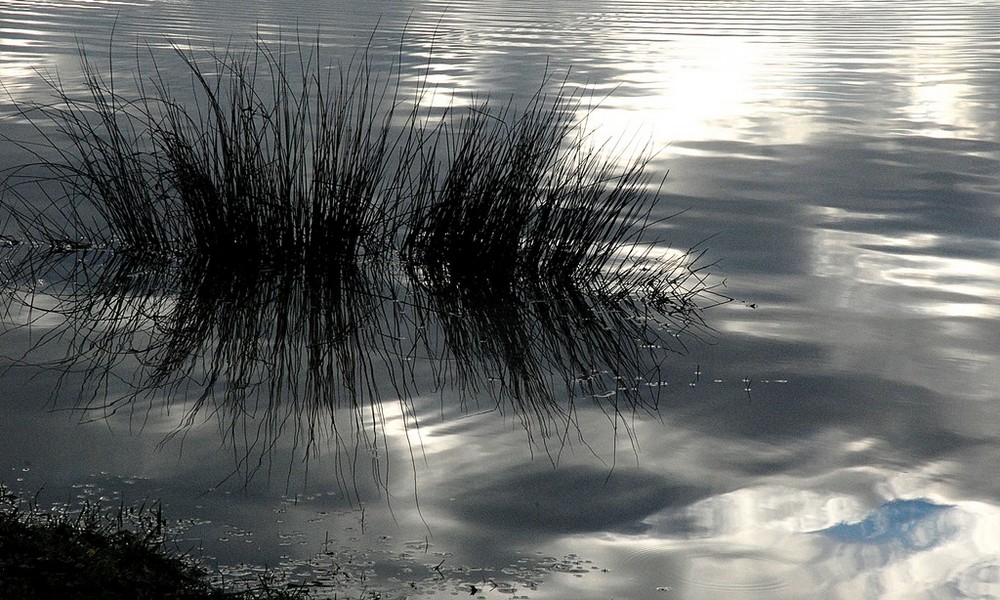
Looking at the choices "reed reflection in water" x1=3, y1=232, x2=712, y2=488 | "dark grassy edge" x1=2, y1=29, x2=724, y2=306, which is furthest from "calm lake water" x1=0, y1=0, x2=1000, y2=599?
"dark grassy edge" x1=2, y1=29, x2=724, y2=306

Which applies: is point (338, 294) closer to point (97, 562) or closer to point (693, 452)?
point (693, 452)

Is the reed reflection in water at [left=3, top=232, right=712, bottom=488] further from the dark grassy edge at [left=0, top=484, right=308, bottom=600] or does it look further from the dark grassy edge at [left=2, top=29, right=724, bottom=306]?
the dark grassy edge at [left=0, top=484, right=308, bottom=600]

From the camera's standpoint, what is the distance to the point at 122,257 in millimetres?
5848

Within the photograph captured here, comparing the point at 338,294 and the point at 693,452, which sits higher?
the point at 338,294

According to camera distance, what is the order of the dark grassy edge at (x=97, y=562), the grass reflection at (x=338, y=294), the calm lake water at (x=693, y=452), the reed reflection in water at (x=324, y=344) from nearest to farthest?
1. the dark grassy edge at (x=97, y=562)
2. the calm lake water at (x=693, y=452)
3. the reed reflection in water at (x=324, y=344)
4. the grass reflection at (x=338, y=294)

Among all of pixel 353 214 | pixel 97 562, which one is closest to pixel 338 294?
pixel 353 214

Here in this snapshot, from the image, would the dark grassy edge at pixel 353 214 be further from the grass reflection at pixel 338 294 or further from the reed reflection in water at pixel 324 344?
the reed reflection in water at pixel 324 344

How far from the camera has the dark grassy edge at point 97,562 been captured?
8.94 feet

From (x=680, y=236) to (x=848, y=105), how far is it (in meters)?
6.09

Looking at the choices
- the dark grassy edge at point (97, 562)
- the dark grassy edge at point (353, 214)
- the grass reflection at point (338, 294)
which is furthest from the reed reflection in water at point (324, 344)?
the dark grassy edge at point (97, 562)

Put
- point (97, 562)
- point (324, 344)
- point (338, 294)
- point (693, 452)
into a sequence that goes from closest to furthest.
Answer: point (97, 562) < point (693, 452) < point (324, 344) < point (338, 294)

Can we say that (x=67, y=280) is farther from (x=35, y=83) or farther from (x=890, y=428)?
(x=35, y=83)

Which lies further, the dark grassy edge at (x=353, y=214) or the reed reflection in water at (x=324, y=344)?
the dark grassy edge at (x=353, y=214)

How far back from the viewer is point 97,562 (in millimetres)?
2836
